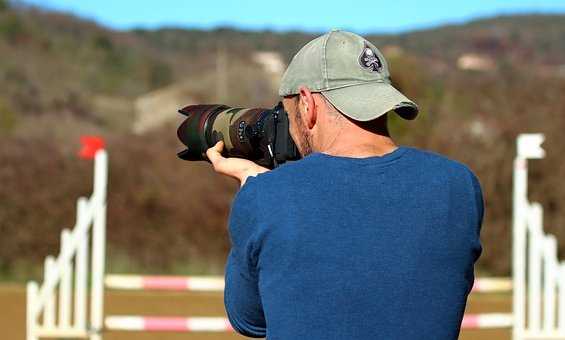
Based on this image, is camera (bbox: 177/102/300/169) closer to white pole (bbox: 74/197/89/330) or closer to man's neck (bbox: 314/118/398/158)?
man's neck (bbox: 314/118/398/158)

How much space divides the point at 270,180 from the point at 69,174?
13887 mm

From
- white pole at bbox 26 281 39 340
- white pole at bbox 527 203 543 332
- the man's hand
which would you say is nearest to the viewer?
the man's hand

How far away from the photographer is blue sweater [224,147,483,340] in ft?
6.87

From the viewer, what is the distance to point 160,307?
12055 mm

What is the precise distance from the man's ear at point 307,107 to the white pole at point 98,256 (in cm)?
548

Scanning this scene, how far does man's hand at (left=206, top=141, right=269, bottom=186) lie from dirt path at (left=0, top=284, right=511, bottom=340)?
7500 millimetres

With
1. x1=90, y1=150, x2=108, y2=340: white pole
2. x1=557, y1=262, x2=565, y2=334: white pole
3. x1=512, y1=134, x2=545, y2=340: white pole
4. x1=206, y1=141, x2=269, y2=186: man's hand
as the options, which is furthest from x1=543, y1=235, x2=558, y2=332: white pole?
x1=206, y1=141, x2=269, y2=186: man's hand

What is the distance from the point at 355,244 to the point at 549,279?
6107 mm

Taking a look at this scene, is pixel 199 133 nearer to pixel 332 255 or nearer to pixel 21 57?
pixel 332 255

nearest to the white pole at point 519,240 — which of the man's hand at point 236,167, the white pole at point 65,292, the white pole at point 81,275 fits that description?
the white pole at point 81,275

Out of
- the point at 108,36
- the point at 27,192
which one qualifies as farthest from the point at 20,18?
the point at 27,192

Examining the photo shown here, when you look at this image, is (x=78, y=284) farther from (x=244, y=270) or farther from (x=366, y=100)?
(x=366, y=100)

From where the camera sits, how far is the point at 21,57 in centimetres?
5250

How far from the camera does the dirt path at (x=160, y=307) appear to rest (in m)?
10.4
